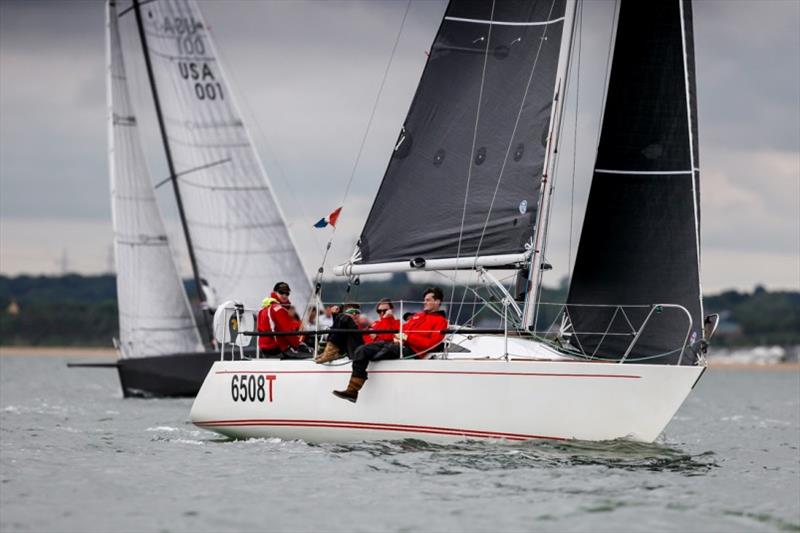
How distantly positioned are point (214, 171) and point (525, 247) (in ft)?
51.8

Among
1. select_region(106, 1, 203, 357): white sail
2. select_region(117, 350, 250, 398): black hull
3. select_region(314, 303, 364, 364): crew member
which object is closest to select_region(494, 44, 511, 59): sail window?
select_region(314, 303, 364, 364): crew member

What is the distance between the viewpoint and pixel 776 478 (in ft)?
47.3

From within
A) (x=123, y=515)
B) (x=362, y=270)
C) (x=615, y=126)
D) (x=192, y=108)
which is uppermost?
(x=192, y=108)

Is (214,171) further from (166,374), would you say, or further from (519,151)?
(519,151)

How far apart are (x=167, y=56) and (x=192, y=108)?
1.24m

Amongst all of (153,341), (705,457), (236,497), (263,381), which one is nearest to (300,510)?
(236,497)

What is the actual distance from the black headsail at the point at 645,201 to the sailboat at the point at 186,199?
49.0ft

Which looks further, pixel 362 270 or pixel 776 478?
pixel 362 270

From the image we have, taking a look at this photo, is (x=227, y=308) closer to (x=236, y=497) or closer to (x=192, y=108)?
(x=236, y=497)

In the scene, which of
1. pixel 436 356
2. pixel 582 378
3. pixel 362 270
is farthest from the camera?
pixel 362 270

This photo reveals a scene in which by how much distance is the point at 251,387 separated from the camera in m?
16.5

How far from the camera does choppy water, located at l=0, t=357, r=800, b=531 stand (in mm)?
11070

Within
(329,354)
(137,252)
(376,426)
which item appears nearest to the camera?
(376,426)

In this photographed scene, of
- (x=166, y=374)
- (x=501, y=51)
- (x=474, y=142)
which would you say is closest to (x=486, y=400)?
(x=474, y=142)
